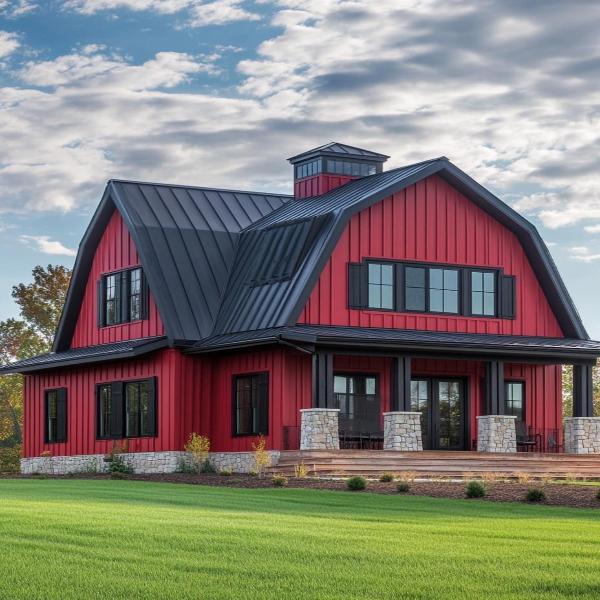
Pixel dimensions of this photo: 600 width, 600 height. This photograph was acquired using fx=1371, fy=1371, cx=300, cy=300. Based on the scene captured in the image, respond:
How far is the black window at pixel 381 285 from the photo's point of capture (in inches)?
1419

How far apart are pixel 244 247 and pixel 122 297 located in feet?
12.5

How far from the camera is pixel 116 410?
38500 mm

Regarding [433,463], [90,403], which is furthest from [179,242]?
[433,463]

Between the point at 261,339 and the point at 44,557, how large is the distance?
19.2 m

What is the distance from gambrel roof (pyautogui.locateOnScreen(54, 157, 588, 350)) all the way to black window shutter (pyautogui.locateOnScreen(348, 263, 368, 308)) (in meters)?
1.03

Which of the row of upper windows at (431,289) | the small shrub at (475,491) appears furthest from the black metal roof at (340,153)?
the small shrub at (475,491)

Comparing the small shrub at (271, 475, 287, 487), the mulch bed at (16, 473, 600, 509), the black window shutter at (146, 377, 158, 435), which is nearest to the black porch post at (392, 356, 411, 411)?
the mulch bed at (16, 473, 600, 509)

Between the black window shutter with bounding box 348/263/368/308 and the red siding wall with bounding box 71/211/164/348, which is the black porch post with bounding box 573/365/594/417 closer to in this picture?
the black window shutter with bounding box 348/263/368/308

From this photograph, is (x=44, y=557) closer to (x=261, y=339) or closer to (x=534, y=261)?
(x=261, y=339)

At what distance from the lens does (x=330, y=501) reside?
23172 millimetres

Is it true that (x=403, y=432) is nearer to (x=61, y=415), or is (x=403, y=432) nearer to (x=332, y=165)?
(x=332, y=165)

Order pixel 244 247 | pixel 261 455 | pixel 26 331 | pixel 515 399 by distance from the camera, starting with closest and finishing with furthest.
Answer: pixel 261 455, pixel 515 399, pixel 244 247, pixel 26 331

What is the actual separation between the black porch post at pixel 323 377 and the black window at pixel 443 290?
4.52 metres

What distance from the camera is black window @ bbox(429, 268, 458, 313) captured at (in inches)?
1452
